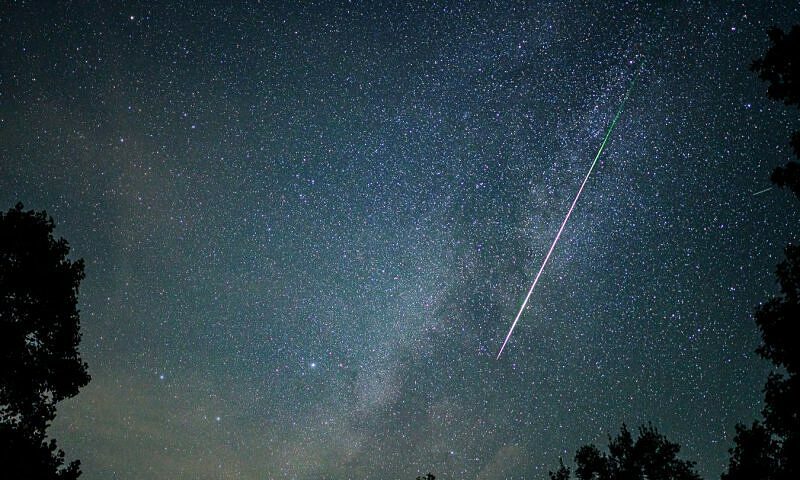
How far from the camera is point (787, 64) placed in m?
6.60

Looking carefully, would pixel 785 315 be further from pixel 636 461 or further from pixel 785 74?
pixel 636 461

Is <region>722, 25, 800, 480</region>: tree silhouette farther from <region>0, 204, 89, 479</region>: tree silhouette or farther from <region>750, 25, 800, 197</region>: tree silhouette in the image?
<region>0, 204, 89, 479</region>: tree silhouette

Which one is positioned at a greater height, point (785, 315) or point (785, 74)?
point (785, 74)

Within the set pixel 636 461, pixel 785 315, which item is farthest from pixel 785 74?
pixel 636 461

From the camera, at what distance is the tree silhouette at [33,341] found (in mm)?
7293

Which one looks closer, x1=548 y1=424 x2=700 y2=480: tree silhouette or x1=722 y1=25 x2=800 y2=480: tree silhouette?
x1=722 y1=25 x2=800 y2=480: tree silhouette

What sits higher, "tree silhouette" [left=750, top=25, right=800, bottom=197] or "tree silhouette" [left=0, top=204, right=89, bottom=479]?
"tree silhouette" [left=750, top=25, right=800, bottom=197]

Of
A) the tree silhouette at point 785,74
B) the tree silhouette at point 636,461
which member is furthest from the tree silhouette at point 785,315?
the tree silhouette at point 636,461

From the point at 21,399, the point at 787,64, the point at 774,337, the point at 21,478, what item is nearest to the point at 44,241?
the point at 21,399

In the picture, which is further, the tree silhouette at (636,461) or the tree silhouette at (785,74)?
the tree silhouette at (636,461)

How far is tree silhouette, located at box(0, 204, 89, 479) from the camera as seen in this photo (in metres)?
7.29

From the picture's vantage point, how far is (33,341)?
7.80m

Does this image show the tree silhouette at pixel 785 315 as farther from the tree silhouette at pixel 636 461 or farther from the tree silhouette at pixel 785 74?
the tree silhouette at pixel 636 461

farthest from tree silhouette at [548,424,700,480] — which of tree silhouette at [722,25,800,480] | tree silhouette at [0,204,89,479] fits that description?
tree silhouette at [0,204,89,479]
